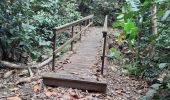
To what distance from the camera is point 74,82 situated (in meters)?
5.10

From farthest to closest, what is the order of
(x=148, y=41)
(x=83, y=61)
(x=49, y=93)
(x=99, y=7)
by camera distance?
(x=99, y=7)
(x=83, y=61)
(x=49, y=93)
(x=148, y=41)

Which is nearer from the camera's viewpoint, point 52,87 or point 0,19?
point 52,87

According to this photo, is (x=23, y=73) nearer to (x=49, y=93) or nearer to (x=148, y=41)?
(x=49, y=93)

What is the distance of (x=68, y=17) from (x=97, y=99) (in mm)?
8810

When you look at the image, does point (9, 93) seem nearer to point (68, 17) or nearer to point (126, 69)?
point (126, 69)

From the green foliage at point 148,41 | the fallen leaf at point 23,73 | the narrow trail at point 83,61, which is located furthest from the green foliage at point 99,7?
the fallen leaf at point 23,73

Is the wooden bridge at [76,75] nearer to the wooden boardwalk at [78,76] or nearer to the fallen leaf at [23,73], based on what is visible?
the wooden boardwalk at [78,76]

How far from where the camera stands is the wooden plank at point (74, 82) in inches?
198

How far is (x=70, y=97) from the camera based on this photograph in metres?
4.74

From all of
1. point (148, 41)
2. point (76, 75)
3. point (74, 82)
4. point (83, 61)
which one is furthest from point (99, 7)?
point (148, 41)

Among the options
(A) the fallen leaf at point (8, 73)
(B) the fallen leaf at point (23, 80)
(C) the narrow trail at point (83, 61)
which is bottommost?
(B) the fallen leaf at point (23, 80)

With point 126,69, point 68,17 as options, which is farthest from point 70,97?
point 68,17

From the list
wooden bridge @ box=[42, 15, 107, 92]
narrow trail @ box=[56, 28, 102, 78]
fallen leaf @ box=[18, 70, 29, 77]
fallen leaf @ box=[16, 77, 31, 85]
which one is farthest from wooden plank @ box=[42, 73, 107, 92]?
fallen leaf @ box=[18, 70, 29, 77]

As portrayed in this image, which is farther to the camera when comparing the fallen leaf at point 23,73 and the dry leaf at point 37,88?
the fallen leaf at point 23,73
